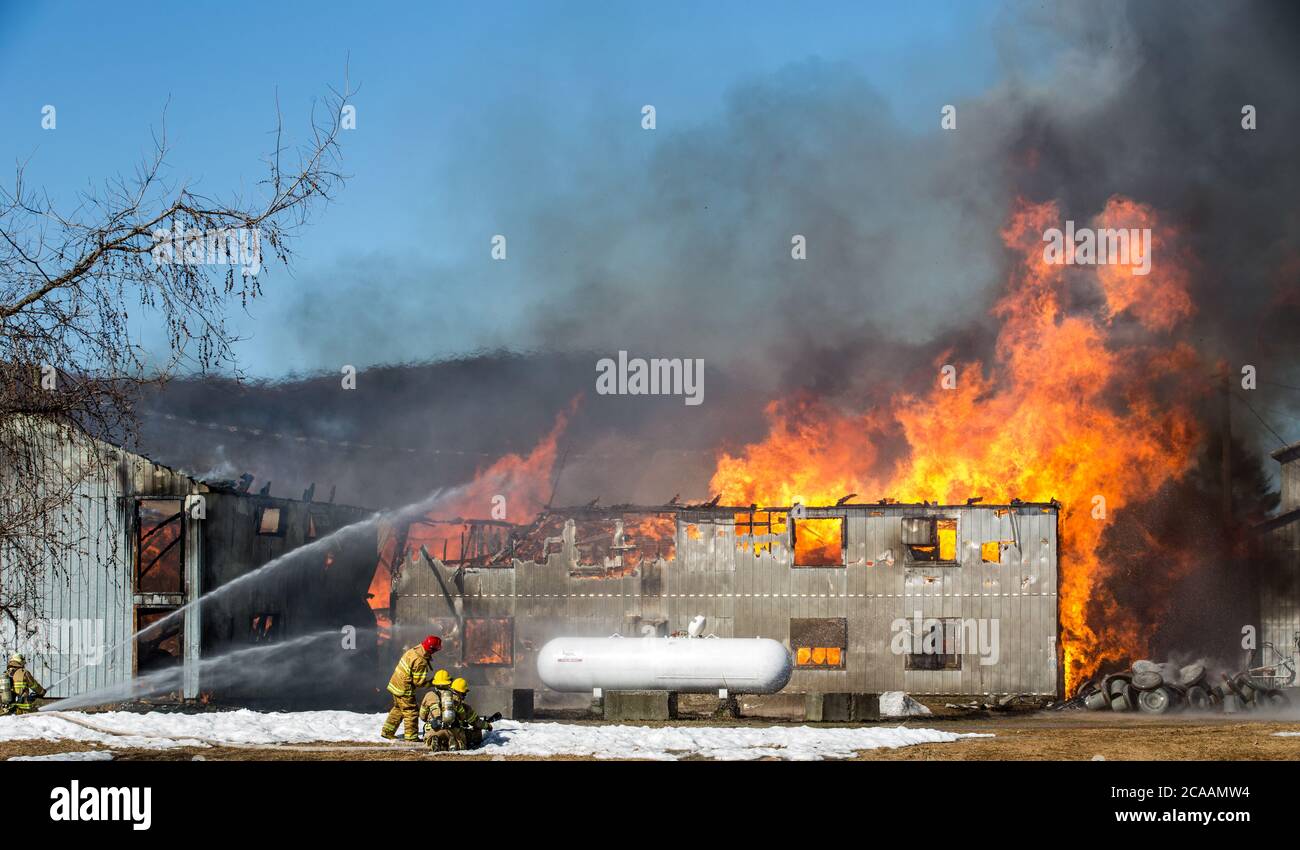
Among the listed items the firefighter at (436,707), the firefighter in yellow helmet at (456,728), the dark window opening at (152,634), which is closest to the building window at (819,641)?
the dark window opening at (152,634)

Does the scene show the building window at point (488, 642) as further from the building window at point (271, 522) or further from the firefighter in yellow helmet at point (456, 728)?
the firefighter in yellow helmet at point (456, 728)

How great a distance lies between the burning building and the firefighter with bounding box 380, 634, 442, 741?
19.9m

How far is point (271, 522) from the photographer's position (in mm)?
43719

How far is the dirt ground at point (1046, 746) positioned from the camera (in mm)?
23355

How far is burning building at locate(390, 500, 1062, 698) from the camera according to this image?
44.1 meters

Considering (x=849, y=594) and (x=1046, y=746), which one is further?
(x=849, y=594)

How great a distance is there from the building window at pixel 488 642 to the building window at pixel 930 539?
15.6m

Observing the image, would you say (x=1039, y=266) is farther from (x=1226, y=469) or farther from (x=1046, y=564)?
(x=1046, y=564)

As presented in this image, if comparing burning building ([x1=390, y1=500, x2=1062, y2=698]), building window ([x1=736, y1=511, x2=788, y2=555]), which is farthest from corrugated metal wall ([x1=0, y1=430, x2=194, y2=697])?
building window ([x1=736, y1=511, x2=788, y2=555])

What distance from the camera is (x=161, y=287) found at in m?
12.5

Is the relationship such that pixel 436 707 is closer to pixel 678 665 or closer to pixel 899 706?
pixel 678 665

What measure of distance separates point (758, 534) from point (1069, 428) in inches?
606

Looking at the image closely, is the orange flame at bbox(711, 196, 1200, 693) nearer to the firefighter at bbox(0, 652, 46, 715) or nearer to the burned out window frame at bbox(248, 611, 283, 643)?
the burned out window frame at bbox(248, 611, 283, 643)

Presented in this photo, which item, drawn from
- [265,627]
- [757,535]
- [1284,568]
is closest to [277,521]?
[265,627]
